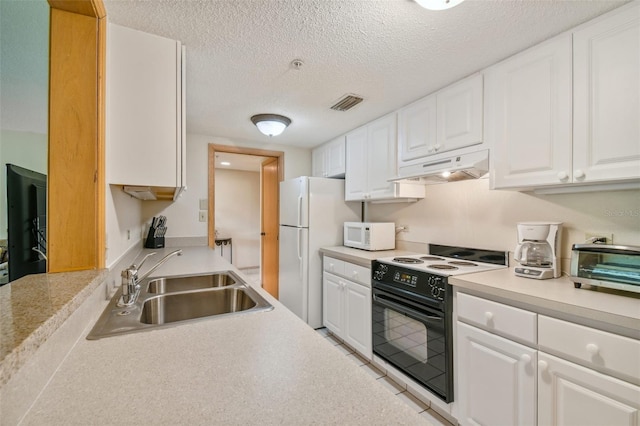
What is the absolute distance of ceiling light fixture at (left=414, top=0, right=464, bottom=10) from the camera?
1122mm

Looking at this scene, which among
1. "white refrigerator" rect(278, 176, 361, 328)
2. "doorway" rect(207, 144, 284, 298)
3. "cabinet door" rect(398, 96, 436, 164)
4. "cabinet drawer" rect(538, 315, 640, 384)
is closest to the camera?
"cabinet drawer" rect(538, 315, 640, 384)

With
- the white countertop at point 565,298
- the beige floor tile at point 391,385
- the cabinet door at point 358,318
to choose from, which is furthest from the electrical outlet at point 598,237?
the beige floor tile at point 391,385

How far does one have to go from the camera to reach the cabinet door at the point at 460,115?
179cm

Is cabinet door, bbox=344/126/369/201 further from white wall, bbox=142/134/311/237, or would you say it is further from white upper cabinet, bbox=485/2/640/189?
white wall, bbox=142/134/311/237

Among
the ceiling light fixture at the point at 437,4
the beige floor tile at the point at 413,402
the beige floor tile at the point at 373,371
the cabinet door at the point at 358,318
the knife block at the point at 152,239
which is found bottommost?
the beige floor tile at the point at 373,371

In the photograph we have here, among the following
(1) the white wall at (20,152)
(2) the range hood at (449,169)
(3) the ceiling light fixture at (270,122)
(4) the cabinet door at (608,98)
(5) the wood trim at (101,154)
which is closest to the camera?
(5) the wood trim at (101,154)

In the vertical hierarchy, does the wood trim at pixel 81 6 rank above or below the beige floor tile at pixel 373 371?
above

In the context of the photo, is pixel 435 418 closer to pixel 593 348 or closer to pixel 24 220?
pixel 593 348

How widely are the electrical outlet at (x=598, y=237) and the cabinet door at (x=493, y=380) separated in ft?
2.23

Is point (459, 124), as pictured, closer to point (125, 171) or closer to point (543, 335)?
point (543, 335)

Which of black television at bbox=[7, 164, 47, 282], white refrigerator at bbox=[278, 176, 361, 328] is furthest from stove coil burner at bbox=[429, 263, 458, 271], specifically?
black television at bbox=[7, 164, 47, 282]

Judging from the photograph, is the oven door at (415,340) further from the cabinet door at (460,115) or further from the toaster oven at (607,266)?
the cabinet door at (460,115)

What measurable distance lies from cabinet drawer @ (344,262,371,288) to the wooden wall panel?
5.77ft

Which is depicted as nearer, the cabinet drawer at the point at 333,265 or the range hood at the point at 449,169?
the range hood at the point at 449,169
